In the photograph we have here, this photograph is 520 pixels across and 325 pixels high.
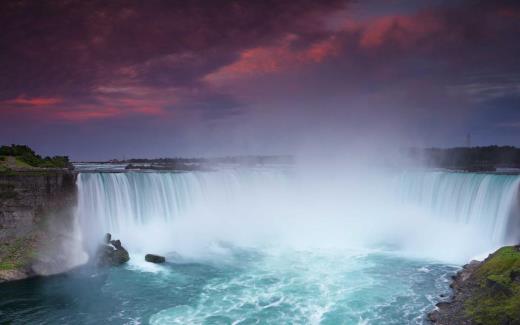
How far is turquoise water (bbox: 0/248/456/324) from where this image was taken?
570 inches

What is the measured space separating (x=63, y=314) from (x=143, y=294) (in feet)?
10.7

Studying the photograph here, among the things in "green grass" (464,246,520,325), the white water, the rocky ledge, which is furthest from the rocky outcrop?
"green grass" (464,246,520,325)

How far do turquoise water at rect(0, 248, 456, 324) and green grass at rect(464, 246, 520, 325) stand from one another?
1761 mm

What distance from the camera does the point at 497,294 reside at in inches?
517

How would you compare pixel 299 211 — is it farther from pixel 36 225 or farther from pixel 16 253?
pixel 16 253

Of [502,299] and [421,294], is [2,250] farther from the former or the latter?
[502,299]

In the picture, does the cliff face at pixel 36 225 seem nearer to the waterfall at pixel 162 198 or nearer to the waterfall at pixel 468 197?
the waterfall at pixel 162 198

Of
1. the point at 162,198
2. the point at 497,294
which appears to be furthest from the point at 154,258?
the point at 497,294

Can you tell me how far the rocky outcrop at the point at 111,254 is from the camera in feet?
67.6

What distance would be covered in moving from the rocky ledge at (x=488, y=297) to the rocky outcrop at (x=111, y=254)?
52.5 ft

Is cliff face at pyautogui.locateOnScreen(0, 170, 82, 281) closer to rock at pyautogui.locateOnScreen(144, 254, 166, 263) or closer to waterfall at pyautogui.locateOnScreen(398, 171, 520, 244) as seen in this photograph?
rock at pyautogui.locateOnScreen(144, 254, 166, 263)

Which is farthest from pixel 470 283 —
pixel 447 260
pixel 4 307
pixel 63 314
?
pixel 4 307

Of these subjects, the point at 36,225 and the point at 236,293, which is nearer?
the point at 236,293

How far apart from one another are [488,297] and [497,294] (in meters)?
0.34
